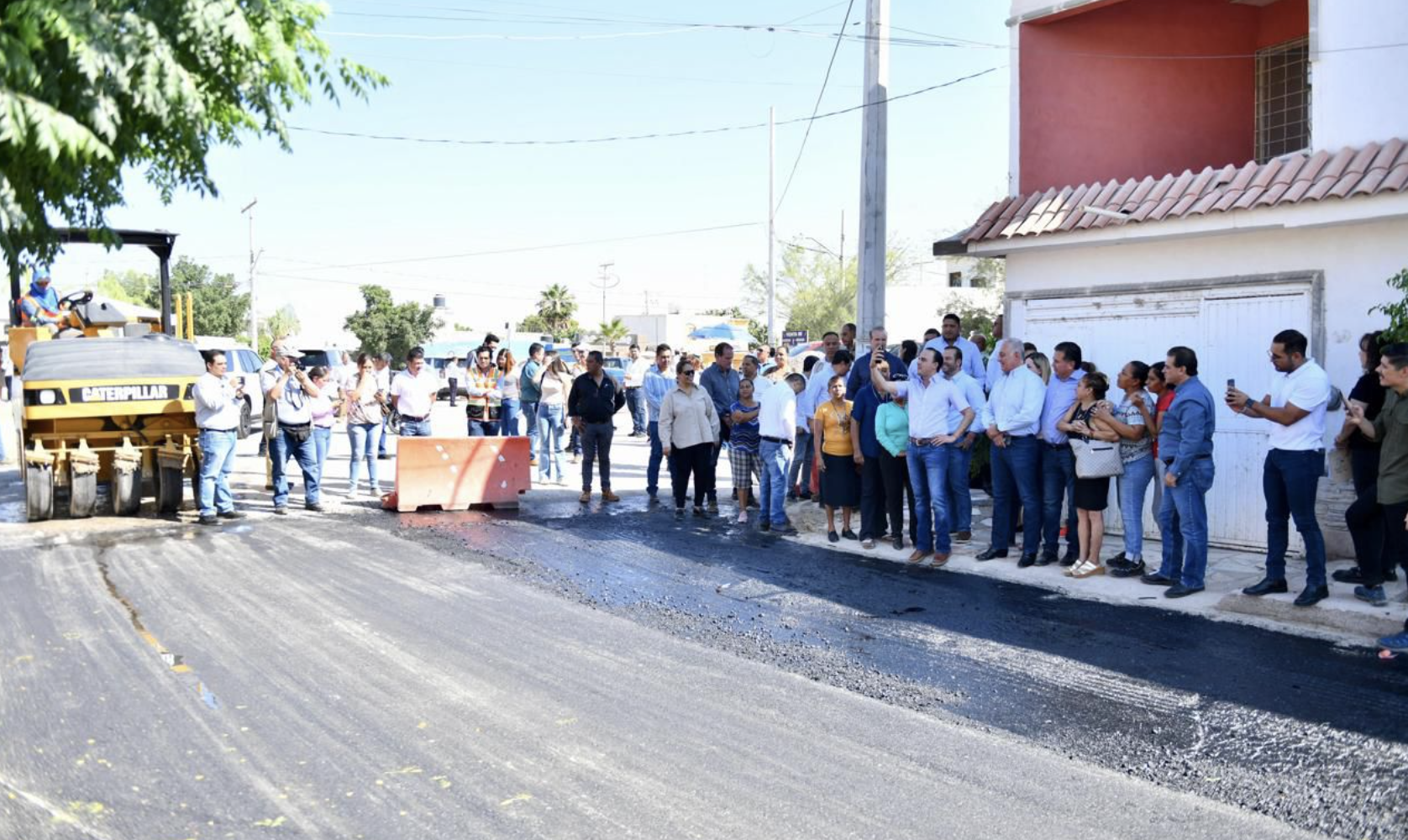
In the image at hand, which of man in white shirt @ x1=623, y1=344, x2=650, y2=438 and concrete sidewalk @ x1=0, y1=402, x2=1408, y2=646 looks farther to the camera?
man in white shirt @ x1=623, y1=344, x2=650, y2=438

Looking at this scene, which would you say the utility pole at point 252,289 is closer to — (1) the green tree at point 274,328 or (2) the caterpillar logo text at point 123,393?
(1) the green tree at point 274,328

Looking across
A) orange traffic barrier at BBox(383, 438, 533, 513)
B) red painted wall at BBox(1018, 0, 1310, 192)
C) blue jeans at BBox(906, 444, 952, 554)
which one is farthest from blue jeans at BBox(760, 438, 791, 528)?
red painted wall at BBox(1018, 0, 1310, 192)

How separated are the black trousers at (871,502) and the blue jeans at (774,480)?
1.07m

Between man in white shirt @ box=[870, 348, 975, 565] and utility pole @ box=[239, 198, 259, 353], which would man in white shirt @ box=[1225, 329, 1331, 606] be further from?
utility pole @ box=[239, 198, 259, 353]

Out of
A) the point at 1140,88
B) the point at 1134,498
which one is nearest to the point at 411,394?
the point at 1134,498

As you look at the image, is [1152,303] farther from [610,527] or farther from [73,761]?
[73,761]

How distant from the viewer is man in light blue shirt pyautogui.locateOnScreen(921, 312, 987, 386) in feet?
39.8

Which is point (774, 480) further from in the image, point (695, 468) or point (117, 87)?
point (117, 87)

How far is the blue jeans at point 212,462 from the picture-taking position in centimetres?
1207

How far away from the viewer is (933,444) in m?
10.3

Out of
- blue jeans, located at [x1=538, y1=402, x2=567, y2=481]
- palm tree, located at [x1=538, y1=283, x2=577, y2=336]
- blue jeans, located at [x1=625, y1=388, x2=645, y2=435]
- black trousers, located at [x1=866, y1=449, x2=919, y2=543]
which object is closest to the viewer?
black trousers, located at [x1=866, y1=449, x2=919, y2=543]

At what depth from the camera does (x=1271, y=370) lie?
9.80 m

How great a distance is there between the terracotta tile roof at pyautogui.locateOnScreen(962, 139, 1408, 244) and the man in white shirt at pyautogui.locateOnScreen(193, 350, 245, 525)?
8188mm

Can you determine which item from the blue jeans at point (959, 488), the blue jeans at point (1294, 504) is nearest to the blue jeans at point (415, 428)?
the blue jeans at point (959, 488)
